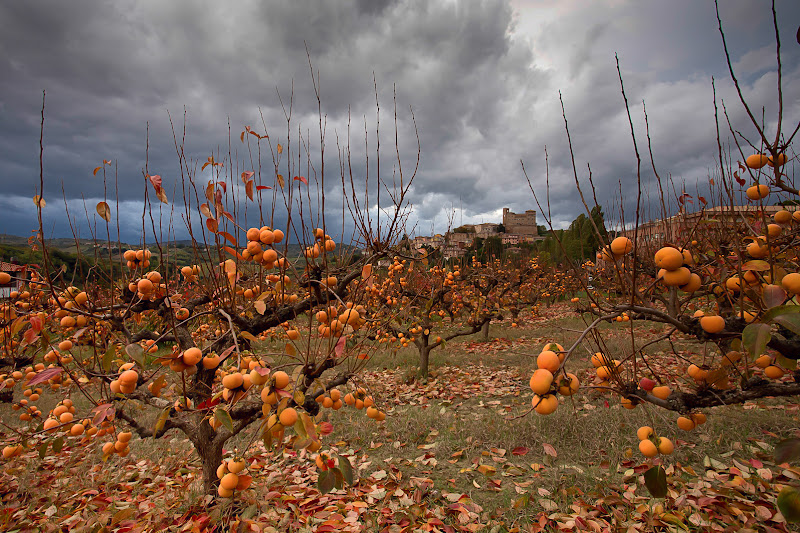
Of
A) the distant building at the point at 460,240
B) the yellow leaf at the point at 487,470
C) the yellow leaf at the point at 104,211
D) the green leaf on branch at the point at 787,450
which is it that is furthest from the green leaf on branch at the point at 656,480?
the distant building at the point at 460,240

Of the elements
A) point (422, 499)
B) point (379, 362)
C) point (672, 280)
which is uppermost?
point (672, 280)

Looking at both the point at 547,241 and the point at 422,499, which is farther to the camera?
the point at 547,241

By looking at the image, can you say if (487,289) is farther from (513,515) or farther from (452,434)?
(513,515)

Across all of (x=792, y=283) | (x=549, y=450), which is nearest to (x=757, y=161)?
(x=792, y=283)

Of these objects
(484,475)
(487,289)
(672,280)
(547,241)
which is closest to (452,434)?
(484,475)

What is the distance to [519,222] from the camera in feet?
163

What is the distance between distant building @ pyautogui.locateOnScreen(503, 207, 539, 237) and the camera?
48306mm

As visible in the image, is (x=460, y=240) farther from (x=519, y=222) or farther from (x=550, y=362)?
(x=519, y=222)

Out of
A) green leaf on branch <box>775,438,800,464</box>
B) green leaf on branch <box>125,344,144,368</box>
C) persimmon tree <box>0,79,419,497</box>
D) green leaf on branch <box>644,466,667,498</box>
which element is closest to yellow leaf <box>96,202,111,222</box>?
persimmon tree <box>0,79,419,497</box>

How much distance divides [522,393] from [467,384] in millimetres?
1074

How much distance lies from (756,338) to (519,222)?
170ft

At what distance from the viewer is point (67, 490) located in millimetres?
3326

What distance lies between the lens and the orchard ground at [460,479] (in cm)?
242

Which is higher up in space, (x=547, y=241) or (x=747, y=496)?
(x=547, y=241)
